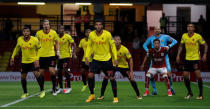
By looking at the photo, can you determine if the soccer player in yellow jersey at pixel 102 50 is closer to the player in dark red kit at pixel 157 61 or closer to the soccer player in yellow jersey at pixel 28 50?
the soccer player in yellow jersey at pixel 28 50

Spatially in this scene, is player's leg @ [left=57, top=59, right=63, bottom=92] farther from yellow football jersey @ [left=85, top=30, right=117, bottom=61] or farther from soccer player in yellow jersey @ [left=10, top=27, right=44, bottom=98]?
yellow football jersey @ [left=85, top=30, right=117, bottom=61]

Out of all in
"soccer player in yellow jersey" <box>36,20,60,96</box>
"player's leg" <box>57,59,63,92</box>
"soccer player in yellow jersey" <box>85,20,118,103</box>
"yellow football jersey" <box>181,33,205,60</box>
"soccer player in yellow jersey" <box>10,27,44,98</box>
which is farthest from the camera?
"player's leg" <box>57,59,63,92</box>

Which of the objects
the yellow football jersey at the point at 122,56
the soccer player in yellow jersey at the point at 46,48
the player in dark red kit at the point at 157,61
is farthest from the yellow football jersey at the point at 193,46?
the soccer player in yellow jersey at the point at 46,48

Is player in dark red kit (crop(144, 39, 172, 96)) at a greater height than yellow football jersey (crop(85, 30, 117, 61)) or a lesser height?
lesser

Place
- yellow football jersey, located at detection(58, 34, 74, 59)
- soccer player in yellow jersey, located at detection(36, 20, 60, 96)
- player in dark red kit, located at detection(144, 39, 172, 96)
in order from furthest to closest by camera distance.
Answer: yellow football jersey, located at detection(58, 34, 74, 59) → soccer player in yellow jersey, located at detection(36, 20, 60, 96) → player in dark red kit, located at detection(144, 39, 172, 96)

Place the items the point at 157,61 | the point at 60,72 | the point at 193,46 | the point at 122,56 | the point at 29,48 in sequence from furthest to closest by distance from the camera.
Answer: the point at 60,72
the point at 157,61
the point at 122,56
the point at 29,48
the point at 193,46

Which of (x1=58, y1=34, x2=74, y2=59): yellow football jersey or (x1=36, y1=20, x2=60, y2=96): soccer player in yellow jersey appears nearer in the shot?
(x1=36, y1=20, x2=60, y2=96): soccer player in yellow jersey

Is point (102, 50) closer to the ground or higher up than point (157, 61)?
higher up

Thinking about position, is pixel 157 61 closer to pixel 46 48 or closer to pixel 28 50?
pixel 46 48

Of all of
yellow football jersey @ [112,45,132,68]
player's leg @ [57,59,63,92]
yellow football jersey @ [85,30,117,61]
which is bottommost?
player's leg @ [57,59,63,92]

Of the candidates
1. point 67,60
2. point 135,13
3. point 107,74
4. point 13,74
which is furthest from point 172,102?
point 135,13

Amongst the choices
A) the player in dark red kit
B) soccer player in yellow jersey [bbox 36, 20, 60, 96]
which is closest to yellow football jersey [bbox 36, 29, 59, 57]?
soccer player in yellow jersey [bbox 36, 20, 60, 96]

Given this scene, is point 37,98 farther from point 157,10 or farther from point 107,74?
point 157,10

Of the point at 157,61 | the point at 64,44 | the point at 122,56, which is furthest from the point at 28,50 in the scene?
the point at 157,61
